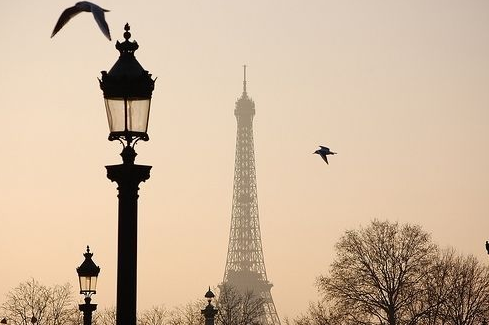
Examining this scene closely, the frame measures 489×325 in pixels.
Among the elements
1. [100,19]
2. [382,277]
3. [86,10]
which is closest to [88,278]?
[86,10]

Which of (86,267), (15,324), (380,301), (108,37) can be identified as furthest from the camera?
(15,324)

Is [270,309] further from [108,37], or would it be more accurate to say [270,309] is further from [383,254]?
[108,37]

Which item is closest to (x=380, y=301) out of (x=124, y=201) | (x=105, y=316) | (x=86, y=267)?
(x=105, y=316)

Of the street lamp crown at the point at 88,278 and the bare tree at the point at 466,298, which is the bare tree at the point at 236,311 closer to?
the bare tree at the point at 466,298

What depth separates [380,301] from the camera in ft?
341

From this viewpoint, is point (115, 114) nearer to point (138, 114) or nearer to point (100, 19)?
point (138, 114)

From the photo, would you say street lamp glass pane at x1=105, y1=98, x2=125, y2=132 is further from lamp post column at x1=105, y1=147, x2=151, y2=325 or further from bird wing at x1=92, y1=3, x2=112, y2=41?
bird wing at x1=92, y1=3, x2=112, y2=41

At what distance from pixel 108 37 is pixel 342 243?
8715cm

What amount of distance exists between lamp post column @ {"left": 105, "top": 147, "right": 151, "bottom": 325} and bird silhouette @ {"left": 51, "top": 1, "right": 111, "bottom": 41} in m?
2.05

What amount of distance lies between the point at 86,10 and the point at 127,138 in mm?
1843

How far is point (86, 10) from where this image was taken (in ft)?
66.8

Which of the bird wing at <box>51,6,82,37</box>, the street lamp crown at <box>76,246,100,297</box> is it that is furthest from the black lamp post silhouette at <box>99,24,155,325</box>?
the street lamp crown at <box>76,246,100,297</box>

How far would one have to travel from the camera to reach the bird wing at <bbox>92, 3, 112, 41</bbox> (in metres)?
19.4

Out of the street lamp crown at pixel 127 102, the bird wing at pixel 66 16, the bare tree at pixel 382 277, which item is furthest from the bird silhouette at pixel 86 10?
the bare tree at pixel 382 277
